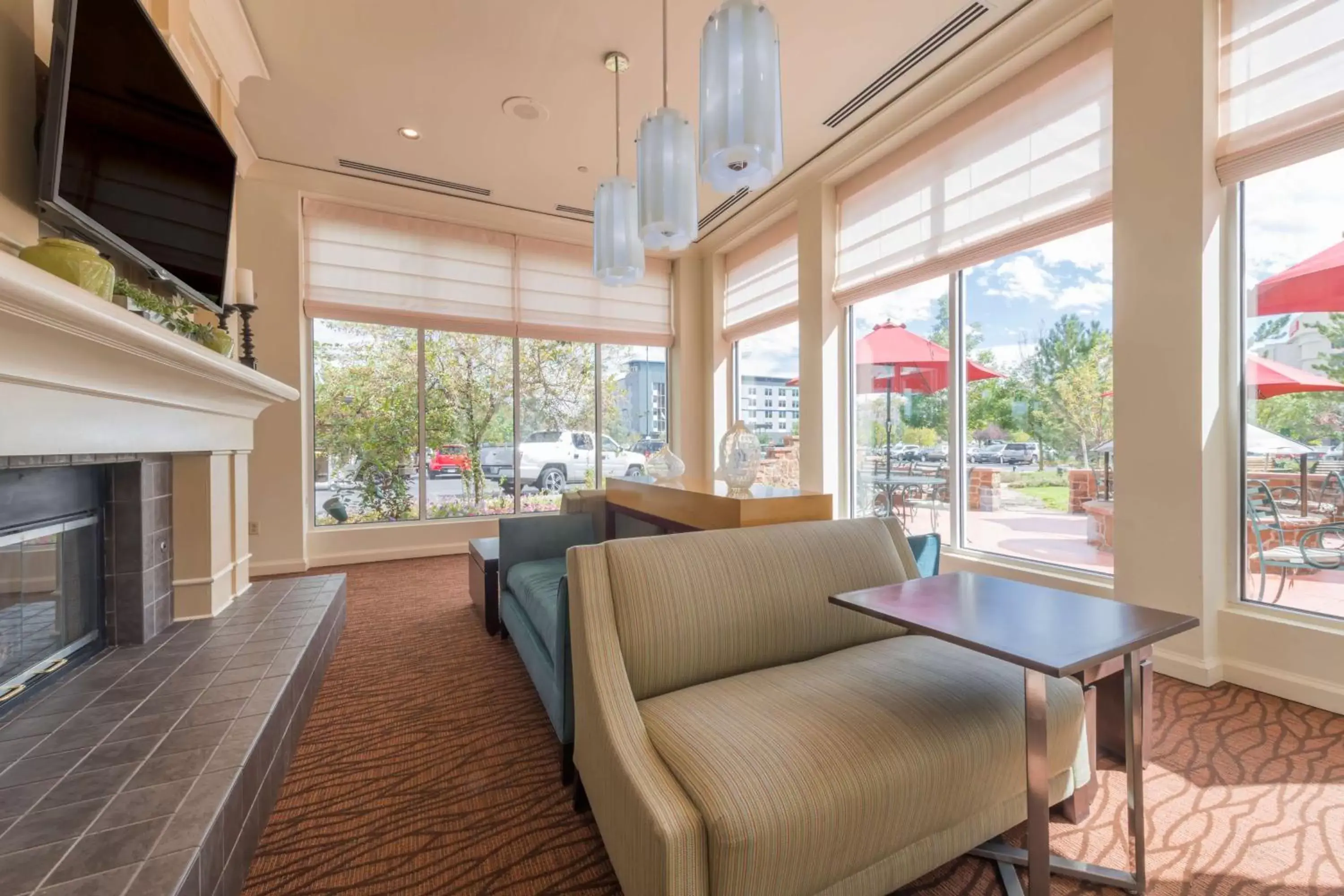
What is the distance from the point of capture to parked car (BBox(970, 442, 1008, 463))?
11.1ft

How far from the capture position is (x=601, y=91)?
340 cm

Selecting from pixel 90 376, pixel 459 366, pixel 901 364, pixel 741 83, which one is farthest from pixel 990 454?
pixel 459 366

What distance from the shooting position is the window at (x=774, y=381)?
509cm

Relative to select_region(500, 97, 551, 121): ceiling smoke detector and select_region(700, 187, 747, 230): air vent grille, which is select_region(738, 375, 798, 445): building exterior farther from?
select_region(500, 97, 551, 121): ceiling smoke detector

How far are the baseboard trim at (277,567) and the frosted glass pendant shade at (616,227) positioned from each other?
354cm

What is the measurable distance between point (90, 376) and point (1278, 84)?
434 centimetres

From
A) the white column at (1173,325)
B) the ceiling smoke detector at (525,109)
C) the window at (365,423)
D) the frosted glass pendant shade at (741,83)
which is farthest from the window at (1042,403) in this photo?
the window at (365,423)

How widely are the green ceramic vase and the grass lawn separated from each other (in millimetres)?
4108

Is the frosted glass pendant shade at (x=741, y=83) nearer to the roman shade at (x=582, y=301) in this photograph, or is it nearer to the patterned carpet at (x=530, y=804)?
the patterned carpet at (x=530, y=804)

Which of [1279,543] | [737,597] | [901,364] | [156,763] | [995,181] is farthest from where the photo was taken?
[901,364]

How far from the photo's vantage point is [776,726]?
1.21 metres

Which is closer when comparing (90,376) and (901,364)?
(90,376)

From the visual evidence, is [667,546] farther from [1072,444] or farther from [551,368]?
[551,368]

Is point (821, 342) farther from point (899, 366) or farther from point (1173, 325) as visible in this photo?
point (1173, 325)
